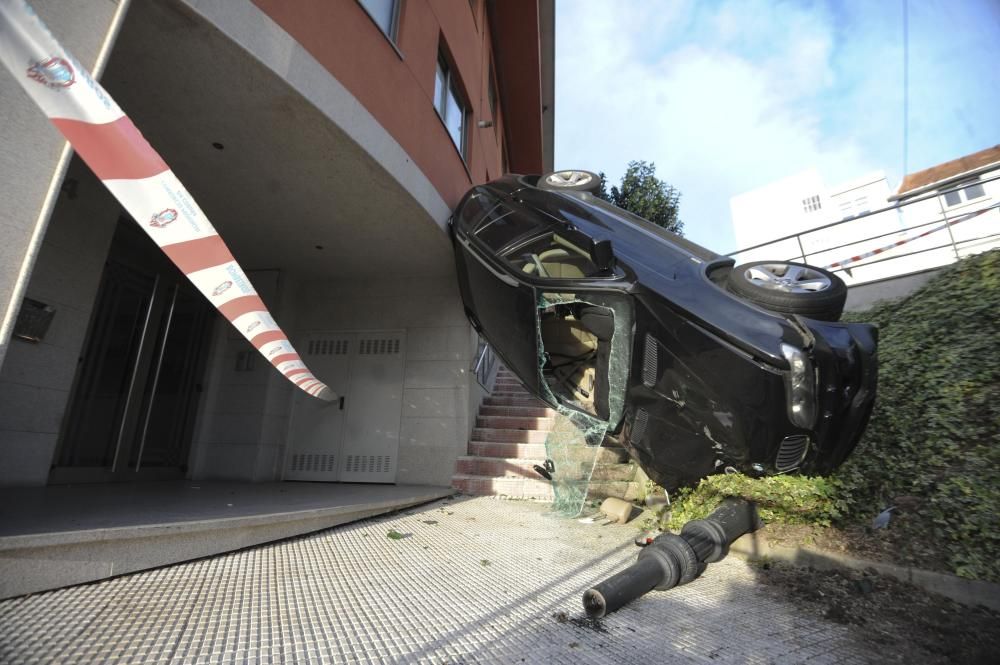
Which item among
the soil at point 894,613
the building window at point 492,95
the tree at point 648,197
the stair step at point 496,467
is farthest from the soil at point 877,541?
the tree at point 648,197

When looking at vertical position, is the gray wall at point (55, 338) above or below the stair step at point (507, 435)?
above

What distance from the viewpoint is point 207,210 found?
4.52 m

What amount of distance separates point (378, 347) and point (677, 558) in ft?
16.4

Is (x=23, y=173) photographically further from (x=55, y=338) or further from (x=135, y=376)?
(x=135, y=376)

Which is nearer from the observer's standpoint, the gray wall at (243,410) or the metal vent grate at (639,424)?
the metal vent grate at (639,424)

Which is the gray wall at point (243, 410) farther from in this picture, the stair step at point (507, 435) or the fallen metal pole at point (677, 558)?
the fallen metal pole at point (677, 558)

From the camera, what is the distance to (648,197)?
1673 centimetres

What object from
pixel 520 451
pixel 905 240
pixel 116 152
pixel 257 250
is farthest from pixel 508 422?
pixel 905 240

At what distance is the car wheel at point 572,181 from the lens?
12.1 feet

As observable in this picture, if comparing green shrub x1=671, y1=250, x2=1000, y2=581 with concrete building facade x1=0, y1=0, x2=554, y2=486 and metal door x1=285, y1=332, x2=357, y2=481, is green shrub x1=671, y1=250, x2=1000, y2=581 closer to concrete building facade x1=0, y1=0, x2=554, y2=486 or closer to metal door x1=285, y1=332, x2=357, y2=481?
concrete building facade x1=0, y1=0, x2=554, y2=486

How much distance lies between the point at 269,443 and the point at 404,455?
185 centimetres

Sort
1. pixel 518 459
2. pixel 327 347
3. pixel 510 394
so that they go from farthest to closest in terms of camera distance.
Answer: pixel 510 394 → pixel 327 347 → pixel 518 459

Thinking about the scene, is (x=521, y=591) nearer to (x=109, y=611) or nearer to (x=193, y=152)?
(x=109, y=611)

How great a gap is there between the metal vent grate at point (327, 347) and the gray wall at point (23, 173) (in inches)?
187
